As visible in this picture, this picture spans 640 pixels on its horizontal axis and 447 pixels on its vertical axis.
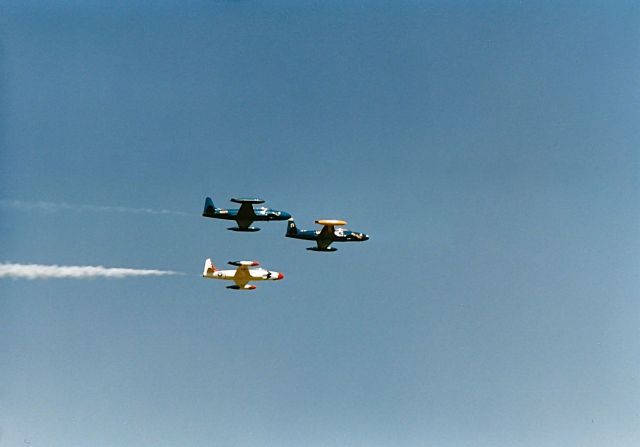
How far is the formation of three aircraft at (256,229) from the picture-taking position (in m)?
144

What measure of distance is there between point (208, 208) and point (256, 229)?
23.5 ft

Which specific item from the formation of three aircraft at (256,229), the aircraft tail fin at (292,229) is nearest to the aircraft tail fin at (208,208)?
the formation of three aircraft at (256,229)

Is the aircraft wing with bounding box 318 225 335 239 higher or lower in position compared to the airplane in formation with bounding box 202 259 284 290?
higher

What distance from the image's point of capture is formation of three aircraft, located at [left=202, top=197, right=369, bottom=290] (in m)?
144

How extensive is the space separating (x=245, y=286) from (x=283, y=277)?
861cm

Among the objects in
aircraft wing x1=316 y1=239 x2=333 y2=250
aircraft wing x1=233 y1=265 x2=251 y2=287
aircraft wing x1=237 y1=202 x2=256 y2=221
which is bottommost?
aircraft wing x1=233 y1=265 x2=251 y2=287

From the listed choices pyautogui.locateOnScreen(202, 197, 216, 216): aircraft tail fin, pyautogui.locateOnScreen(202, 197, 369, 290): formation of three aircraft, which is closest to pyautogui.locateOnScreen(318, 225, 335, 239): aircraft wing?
pyautogui.locateOnScreen(202, 197, 369, 290): formation of three aircraft

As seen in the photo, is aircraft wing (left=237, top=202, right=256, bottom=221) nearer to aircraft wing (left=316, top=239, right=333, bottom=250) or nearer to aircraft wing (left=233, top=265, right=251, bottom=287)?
aircraft wing (left=233, top=265, right=251, bottom=287)

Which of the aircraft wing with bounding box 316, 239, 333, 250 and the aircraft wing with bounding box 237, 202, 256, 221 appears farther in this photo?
the aircraft wing with bounding box 316, 239, 333, 250

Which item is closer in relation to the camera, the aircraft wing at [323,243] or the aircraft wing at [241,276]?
the aircraft wing at [241,276]

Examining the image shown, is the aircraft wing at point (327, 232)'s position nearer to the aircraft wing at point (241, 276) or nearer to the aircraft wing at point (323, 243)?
the aircraft wing at point (323, 243)

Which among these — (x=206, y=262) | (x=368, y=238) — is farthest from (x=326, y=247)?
(x=206, y=262)

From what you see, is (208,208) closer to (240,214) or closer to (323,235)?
(240,214)

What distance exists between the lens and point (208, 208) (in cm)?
14350
